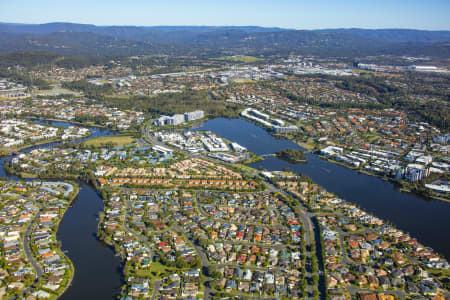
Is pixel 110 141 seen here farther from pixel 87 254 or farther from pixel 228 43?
pixel 228 43

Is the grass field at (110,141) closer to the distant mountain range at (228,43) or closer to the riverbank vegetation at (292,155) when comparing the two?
the riverbank vegetation at (292,155)

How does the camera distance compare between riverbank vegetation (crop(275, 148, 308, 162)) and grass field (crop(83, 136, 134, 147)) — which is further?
grass field (crop(83, 136, 134, 147))

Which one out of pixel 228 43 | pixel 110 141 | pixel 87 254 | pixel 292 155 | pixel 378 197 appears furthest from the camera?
pixel 228 43

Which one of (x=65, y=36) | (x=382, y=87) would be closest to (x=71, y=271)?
(x=382, y=87)

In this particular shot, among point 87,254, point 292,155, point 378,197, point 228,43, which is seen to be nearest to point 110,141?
point 292,155

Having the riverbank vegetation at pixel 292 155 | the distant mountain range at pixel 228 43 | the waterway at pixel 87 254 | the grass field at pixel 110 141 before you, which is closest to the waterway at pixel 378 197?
the riverbank vegetation at pixel 292 155

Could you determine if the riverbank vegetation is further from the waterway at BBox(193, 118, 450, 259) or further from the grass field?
the grass field

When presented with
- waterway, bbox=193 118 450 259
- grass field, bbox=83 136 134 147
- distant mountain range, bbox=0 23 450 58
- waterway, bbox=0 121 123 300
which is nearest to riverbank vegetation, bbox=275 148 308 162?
waterway, bbox=193 118 450 259
